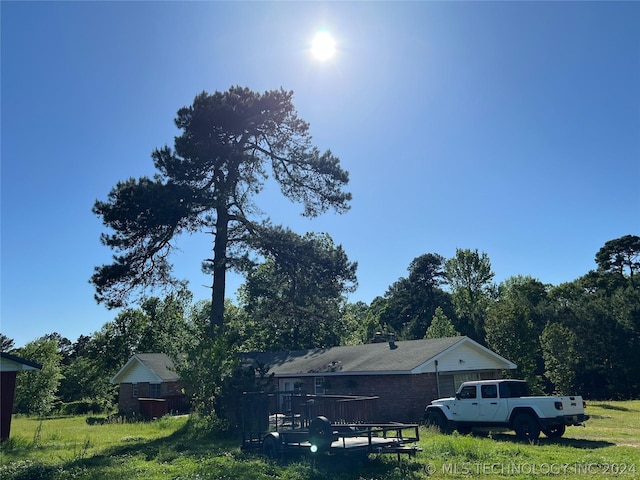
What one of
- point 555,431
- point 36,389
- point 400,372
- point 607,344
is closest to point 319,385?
point 400,372

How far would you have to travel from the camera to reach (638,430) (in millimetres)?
17922

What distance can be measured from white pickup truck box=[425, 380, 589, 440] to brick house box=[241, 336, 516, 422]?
8.48ft

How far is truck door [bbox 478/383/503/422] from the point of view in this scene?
54.0 ft

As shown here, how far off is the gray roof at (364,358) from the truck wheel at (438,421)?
253cm

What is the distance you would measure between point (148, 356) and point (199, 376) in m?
20.0

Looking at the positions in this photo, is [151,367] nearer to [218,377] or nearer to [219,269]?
[219,269]

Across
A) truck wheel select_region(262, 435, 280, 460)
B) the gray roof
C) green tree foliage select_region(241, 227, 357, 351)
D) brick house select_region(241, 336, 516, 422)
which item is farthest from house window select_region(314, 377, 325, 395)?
truck wheel select_region(262, 435, 280, 460)

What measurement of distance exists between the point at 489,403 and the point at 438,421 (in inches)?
99.4

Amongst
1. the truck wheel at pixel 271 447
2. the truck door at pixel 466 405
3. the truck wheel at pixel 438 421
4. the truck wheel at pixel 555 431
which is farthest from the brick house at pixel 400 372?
the truck wheel at pixel 271 447

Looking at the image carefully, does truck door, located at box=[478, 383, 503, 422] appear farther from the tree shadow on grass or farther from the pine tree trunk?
the pine tree trunk

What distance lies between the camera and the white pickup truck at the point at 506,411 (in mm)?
15117

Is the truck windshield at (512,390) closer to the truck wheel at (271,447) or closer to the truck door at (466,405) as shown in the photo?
the truck door at (466,405)

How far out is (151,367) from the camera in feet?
116

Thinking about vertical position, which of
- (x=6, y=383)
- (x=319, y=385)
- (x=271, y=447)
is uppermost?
(x=6, y=383)
